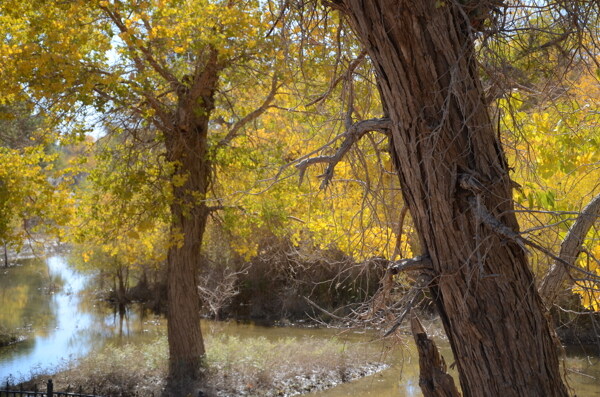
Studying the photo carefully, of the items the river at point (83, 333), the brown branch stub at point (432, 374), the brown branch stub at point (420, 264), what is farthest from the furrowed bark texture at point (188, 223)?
the brown branch stub at point (420, 264)

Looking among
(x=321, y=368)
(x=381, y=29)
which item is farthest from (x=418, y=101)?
(x=321, y=368)

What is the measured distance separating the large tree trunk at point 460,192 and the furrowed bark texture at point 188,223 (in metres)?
9.49

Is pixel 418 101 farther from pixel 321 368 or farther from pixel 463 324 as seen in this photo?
pixel 321 368

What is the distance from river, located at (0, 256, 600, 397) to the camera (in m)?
15.3

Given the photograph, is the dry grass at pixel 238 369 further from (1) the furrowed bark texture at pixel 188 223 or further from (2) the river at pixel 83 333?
(2) the river at pixel 83 333

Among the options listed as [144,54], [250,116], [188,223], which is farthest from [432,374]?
[250,116]

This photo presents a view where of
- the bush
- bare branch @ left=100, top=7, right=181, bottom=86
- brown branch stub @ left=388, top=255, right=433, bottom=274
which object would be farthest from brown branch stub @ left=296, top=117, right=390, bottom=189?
the bush

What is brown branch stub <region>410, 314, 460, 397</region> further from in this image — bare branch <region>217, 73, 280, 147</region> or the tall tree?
bare branch <region>217, 73, 280, 147</region>

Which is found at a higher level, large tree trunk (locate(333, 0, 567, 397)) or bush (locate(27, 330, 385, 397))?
large tree trunk (locate(333, 0, 567, 397))

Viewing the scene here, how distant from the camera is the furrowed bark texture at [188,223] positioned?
1359cm

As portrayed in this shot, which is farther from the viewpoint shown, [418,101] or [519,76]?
[519,76]

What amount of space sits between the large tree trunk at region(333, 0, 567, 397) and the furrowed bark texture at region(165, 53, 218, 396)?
9.49 m

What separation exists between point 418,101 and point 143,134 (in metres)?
11.7

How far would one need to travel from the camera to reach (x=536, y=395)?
367 centimetres
